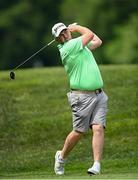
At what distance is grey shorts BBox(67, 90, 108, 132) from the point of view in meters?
15.5

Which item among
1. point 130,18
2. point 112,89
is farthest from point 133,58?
point 112,89

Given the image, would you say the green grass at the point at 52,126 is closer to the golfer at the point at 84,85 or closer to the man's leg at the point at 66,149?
the man's leg at the point at 66,149

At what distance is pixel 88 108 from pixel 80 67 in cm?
54

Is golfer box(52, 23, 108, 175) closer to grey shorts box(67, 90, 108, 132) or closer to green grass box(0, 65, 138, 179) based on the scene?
grey shorts box(67, 90, 108, 132)

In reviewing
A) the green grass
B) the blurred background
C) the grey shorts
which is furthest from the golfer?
the blurred background

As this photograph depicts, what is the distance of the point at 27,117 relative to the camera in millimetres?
21875

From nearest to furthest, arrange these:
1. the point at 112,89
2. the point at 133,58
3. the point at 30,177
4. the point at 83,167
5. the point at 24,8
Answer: the point at 30,177, the point at 83,167, the point at 112,89, the point at 133,58, the point at 24,8

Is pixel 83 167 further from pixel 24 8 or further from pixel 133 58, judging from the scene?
pixel 24 8

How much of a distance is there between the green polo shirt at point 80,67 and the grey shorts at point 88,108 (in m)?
0.12

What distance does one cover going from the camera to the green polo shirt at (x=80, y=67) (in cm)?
1548

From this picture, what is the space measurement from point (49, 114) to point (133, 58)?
41.3 meters

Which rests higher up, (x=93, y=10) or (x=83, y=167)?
(x=93, y=10)

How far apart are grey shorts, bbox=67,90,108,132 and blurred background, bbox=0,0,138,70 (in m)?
48.2

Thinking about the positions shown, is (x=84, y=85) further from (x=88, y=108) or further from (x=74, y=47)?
(x=74, y=47)
